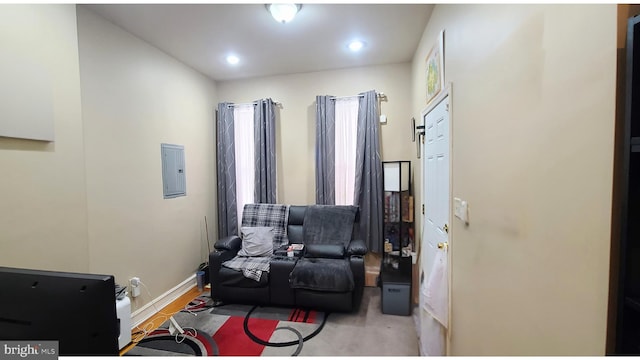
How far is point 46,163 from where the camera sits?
151cm

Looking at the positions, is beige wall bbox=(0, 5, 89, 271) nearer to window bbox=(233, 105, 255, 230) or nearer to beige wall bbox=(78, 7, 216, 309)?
beige wall bbox=(78, 7, 216, 309)

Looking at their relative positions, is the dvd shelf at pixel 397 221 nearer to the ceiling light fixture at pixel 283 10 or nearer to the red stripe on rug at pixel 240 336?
the red stripe on rug at pixel 240 336

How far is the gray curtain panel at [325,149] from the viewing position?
324 cm

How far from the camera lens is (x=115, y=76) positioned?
7.23 ft

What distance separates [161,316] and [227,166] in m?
1.88

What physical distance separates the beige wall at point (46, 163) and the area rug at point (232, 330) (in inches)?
37.1

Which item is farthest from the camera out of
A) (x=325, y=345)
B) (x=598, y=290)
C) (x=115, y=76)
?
(x=115, y=76)

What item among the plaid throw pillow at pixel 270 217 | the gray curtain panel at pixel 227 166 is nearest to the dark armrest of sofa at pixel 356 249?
the plaid throw pillow at pixel 270 217

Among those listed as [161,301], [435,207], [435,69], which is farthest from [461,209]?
[161,301]

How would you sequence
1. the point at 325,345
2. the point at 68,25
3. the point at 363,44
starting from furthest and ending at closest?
the point at 363,44, the point at 325,345, the point at 68,25

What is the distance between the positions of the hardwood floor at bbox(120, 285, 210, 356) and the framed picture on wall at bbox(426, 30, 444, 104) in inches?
127

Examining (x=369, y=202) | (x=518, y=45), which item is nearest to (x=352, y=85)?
(x=369, y=202)

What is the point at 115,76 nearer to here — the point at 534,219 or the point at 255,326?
the point at 255,326

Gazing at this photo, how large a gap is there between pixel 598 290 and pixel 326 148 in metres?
2.81
